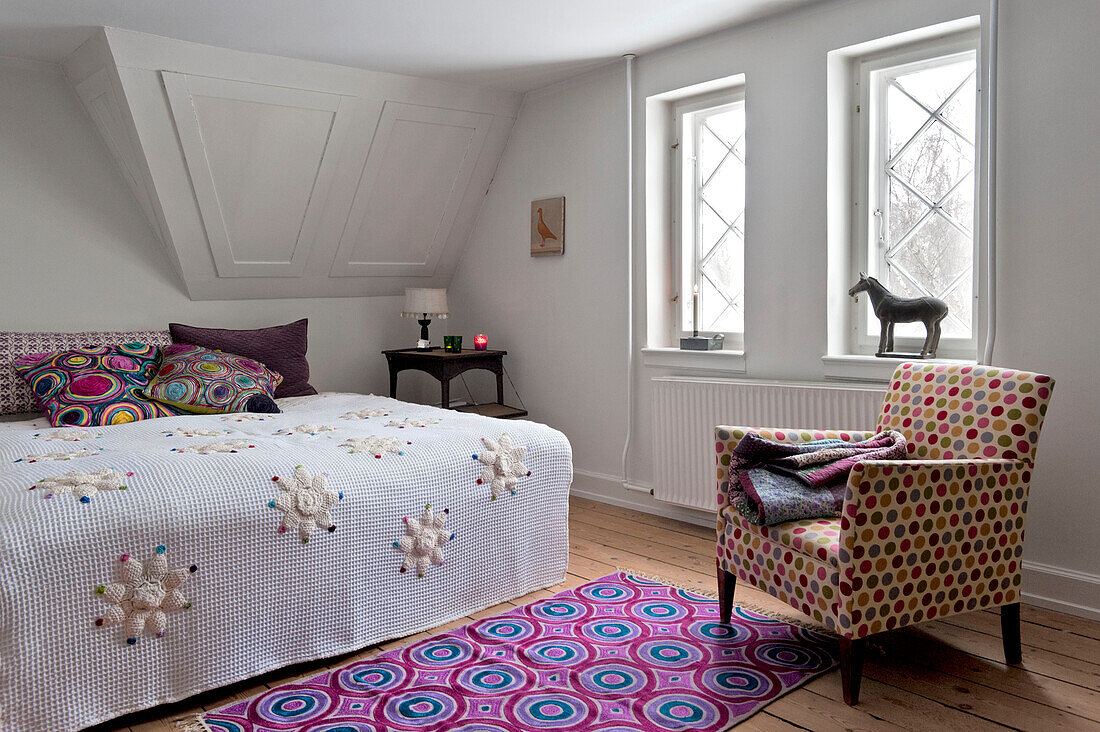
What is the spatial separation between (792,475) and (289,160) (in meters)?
2.86

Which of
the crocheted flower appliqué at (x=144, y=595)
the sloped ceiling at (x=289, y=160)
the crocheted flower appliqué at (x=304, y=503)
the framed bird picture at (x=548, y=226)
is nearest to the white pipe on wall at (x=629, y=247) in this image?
the framed bird picture at (x=548, y=226)

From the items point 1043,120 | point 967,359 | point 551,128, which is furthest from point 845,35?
point 551,128

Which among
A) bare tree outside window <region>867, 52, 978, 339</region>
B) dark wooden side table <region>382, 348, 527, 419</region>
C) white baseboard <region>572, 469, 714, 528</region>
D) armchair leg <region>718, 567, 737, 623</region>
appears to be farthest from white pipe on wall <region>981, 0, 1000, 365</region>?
dark wooden side table <region>382, 348, 527, 419</region>

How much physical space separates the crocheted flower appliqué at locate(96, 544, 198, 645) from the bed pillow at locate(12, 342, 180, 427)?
1246mm

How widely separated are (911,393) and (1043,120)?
99 cm

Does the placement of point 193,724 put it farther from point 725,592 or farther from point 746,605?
point 746,605

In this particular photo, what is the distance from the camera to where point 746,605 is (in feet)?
9.51

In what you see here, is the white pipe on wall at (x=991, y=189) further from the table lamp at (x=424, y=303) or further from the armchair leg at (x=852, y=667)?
the table lamp at (x=424, y=303)

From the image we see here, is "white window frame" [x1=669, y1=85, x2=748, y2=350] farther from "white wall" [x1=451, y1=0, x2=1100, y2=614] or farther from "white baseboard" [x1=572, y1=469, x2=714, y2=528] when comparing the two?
"white baseboard" [x1=572, y1=469, x2=714, y2=528]

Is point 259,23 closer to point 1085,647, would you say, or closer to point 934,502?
point 934,502

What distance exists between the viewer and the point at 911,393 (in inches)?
108

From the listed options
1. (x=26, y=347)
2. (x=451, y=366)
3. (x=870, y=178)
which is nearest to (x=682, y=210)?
(x=870, y=178)

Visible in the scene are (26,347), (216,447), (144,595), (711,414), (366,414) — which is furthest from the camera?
(711,414)

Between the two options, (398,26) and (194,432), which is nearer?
(194,432)
